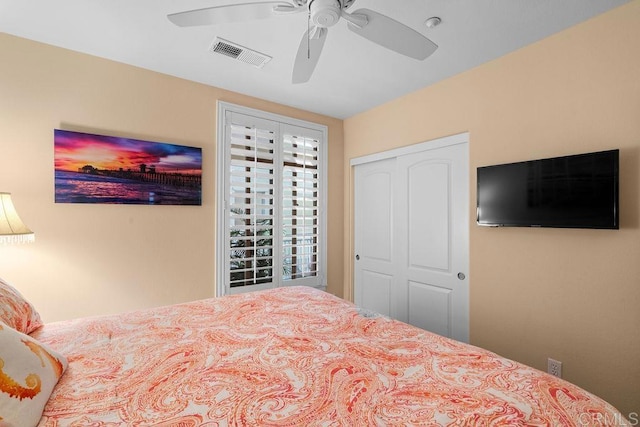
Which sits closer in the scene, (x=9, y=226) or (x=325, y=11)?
(x=325, y=11)

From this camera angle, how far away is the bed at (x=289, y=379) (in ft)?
2.74

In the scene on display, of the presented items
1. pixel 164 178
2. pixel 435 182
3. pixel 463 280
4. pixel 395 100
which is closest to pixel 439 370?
pixel 463 280

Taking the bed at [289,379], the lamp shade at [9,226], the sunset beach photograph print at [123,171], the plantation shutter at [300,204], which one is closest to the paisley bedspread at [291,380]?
the bed at [289,379]

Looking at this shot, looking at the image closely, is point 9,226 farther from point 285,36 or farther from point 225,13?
point 285,36

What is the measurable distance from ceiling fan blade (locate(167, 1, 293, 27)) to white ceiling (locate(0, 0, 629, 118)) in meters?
0.45

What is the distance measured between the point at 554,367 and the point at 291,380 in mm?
1963

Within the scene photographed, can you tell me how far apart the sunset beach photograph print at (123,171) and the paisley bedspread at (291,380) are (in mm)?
1117

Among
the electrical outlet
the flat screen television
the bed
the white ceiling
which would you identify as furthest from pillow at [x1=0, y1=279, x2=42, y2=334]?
the electrical outlet

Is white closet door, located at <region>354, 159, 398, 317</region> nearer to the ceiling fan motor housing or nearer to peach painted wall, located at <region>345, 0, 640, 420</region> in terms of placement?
peach painted wall, located at <region>345, 0, 640, 420</region>

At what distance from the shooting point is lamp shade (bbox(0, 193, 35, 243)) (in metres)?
1.67

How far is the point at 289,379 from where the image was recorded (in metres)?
1.04

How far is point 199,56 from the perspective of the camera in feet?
7.50

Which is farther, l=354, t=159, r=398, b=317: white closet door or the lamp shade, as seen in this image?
l=354, t=159, r=398, b=317: white closet door

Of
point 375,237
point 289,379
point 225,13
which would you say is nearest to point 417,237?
→ point 375,237
